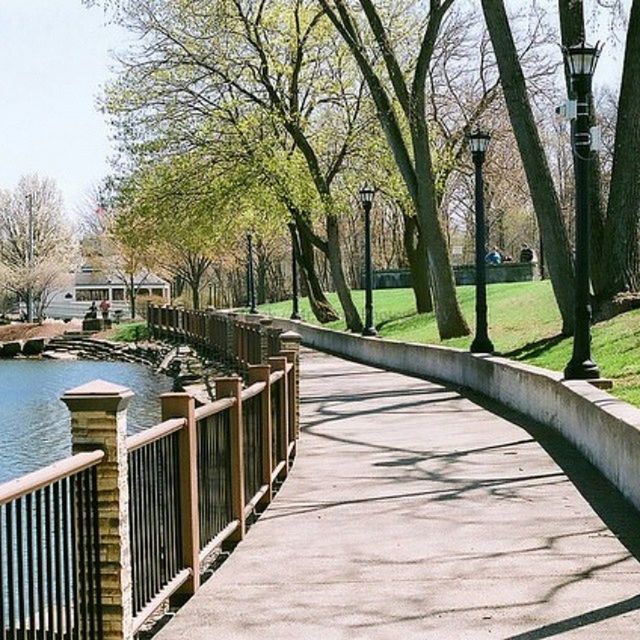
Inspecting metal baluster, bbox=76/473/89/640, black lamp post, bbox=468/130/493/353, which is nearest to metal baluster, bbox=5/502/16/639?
metal baluster, bbox=76/473/89/640

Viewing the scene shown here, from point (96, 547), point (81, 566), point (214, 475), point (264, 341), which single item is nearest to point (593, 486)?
point (214, 475)

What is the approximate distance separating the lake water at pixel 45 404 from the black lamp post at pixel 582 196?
37.4 ft

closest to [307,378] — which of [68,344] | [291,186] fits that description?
[291,186]

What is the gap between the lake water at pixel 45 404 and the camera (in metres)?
26.9

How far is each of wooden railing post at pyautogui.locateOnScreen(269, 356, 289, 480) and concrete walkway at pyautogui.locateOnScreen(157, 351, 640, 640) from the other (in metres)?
0.29

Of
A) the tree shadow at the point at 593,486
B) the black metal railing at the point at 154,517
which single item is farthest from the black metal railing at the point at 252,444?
the tree shadow at the point at 593,486

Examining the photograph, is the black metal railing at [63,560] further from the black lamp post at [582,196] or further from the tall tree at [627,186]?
the tall tree at [627,186]

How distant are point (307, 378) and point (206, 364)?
15644 millimetres

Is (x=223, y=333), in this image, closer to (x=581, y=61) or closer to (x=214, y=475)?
(x=581, y=61)

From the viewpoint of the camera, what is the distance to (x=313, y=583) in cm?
827

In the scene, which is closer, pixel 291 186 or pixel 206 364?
pixel 291 186

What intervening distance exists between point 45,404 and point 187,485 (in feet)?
111

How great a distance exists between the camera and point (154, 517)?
709cm

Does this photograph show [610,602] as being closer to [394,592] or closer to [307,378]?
[394,592]
